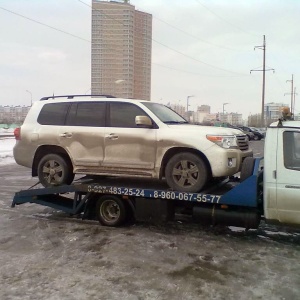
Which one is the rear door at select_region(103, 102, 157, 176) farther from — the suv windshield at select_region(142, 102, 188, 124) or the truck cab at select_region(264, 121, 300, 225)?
the truck cab at select_region(264, 121, 300, 225)

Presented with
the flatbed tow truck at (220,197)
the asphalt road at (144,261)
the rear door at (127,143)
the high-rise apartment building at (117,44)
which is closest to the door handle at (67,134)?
the rear door at (127,143)

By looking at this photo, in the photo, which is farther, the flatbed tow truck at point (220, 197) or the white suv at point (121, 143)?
the white suv at point (121, 143)

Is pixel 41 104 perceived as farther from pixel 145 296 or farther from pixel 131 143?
pixel 145 296

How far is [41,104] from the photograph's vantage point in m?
7.63

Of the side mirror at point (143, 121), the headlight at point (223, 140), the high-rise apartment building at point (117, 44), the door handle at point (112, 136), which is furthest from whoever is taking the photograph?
the high-rise apartment building at point (117, 44)

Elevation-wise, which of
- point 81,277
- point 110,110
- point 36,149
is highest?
point 110,110

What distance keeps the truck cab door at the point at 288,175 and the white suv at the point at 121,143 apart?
0.86 meters

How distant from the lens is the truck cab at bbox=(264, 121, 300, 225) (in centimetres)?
552

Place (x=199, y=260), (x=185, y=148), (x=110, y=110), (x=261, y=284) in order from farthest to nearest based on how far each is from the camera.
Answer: (x=110, y=110) < (x=185, y=148) < (x=199, y=260) < (x=261, y=284)

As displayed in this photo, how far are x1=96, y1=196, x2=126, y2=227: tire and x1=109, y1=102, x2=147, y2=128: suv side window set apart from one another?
52.0 inches

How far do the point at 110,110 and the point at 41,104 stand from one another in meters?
1.54

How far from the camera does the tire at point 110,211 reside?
6969mm

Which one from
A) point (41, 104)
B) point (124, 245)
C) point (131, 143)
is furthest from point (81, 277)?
point (41, 104)

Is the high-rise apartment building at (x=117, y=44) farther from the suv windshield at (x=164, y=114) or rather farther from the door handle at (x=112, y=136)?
the door handle at (x=112, y=136)
